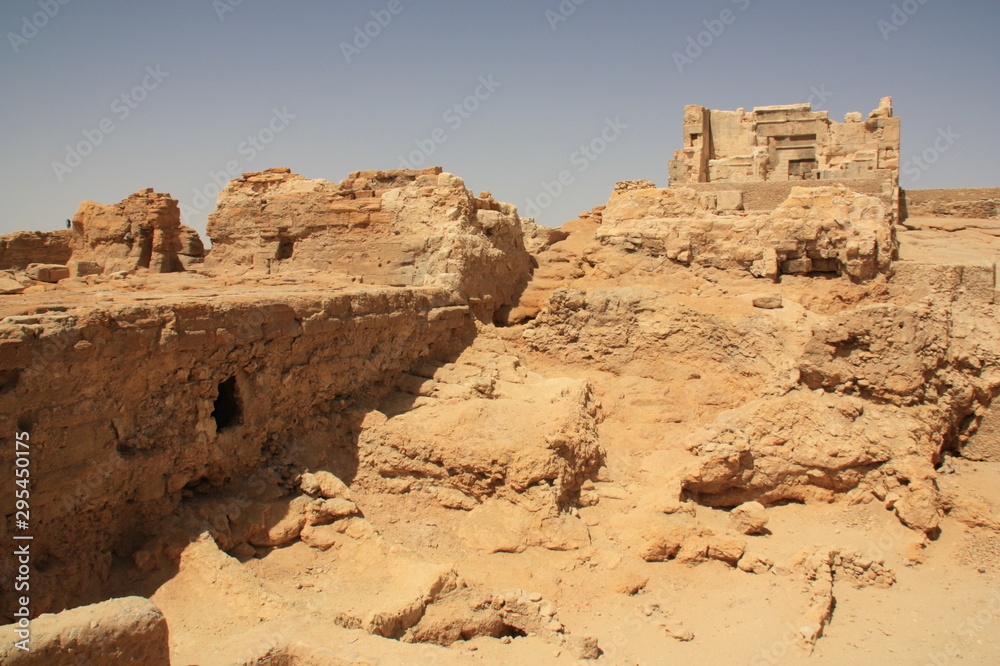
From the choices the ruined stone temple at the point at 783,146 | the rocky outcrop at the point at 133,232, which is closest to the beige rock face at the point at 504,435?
the rocky outcrop at the point at 133,232

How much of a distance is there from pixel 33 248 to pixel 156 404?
8.93 m

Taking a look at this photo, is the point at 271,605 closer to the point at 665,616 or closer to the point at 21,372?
the point at 21,372

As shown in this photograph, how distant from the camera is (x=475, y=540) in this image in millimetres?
4605

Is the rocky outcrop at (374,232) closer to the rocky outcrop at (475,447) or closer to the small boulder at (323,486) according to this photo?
the rocky outcrop at (475,447)

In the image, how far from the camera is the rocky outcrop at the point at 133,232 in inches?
350

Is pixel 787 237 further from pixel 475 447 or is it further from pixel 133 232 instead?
pixel 133 232

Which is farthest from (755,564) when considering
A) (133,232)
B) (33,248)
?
(33,248)

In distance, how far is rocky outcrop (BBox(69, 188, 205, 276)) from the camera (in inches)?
350

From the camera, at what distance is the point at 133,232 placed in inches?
354

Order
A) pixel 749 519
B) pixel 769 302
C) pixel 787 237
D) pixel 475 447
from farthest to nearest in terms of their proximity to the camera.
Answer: pixel 787 237 < pixel 769 302 < pixel 749 519 < pixel 475 447

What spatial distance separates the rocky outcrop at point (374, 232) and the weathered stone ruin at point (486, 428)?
0.11 ft

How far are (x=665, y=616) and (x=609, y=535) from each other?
738 mm

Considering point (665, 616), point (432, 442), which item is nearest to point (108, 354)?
point (432, 442)

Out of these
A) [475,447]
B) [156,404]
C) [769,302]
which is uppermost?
[769,302]
